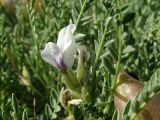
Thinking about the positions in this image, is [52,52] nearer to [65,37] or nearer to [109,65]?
[65,37]

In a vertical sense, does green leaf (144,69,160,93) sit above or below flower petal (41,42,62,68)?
below

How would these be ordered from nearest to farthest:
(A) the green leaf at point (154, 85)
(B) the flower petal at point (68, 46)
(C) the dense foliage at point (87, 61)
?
(A) the green leaf at point (154, 85)
(B) the flower petal at point (68, 46)
(C) the dense foliage at point (87, 61)

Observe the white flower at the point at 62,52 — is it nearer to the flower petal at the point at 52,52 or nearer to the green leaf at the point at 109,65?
the flower petal at the point at 52,52

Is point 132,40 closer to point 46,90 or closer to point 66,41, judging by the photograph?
point 46,90

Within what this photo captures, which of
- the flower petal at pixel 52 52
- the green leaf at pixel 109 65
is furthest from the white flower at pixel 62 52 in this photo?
the green leaf at pixel 109 65

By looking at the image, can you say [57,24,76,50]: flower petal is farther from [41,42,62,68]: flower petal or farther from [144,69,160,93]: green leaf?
[144,69,160,93]: green leaf

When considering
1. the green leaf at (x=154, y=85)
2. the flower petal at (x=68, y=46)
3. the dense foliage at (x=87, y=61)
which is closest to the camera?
the green leaf at (x=154, y=85)

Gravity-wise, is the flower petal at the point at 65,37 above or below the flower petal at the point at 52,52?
above

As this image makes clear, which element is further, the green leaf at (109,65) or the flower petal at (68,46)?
the green leaf at (109,65)

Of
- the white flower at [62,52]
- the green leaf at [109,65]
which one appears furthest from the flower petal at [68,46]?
the green leaf at [109,65]

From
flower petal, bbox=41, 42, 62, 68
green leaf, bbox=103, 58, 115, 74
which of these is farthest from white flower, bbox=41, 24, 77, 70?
green leaf, bbox=103, 58, 115, 74
